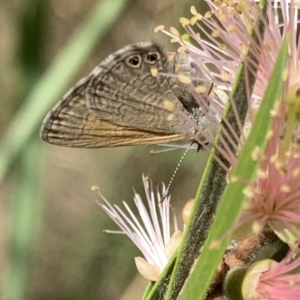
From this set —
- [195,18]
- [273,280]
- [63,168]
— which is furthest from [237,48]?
[63,168]

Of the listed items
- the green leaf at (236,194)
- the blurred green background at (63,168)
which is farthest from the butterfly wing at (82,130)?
the blurred green background at (63,168)

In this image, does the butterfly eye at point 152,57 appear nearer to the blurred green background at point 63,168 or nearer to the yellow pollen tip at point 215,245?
the yellow pollen tip at point 215,245

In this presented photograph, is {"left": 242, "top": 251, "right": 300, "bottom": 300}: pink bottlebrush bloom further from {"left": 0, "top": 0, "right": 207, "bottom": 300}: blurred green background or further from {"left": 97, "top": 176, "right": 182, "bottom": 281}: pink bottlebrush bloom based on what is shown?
{"left": 0, "top": 0, "right": 207, "bottom": 300}: blurred green background

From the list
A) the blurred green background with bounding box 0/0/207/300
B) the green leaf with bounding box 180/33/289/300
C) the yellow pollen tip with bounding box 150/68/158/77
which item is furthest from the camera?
the blurred green background with bounding box 0/0/207/300

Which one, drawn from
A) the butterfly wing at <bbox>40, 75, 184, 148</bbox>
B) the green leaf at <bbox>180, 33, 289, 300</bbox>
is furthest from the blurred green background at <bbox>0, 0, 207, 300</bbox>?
the green leaf at <bbox>180, 33, 289, 300</bbox>

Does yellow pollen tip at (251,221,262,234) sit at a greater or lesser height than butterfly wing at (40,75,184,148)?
lesser

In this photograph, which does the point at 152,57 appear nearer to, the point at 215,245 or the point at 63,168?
the point at 215,245
